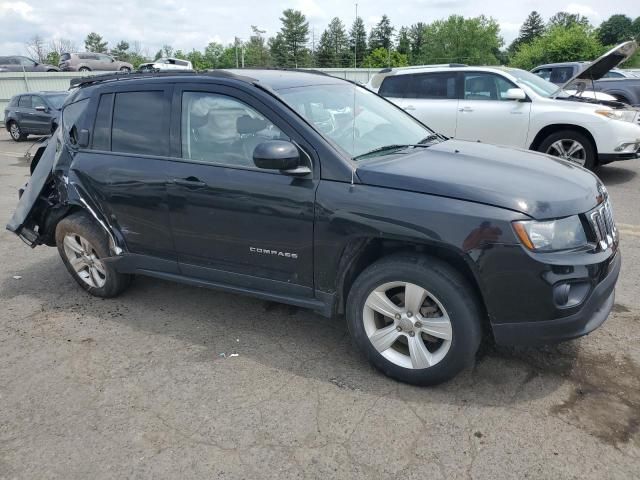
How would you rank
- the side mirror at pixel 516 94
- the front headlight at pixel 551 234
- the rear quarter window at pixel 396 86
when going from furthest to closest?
the rear quarter window at pixel 396 86 → the side mirror at pixel 516 94 → the front headlight at pixel 551 234

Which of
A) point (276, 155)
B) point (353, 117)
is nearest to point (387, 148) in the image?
point (353, 117)

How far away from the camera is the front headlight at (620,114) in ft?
24.8

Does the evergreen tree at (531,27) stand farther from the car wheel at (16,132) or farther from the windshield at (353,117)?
the windshield at (353,117)

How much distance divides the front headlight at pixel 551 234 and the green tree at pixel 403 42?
76.8 meters

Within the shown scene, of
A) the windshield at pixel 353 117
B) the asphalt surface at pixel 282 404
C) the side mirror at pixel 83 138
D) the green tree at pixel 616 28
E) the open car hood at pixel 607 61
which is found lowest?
the asphalt surface at pixel 282 404

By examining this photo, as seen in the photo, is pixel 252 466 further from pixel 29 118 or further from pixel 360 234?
pixel 29 118

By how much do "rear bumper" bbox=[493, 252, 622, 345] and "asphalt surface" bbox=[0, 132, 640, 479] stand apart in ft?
1.24

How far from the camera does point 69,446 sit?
2.70 metres

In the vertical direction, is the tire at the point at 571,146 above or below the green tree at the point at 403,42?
below

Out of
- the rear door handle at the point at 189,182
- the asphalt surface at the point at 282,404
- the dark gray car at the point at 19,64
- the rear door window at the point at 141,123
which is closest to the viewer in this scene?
the asphalt surface at the point at 282,404

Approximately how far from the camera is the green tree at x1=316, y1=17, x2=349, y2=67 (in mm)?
72088

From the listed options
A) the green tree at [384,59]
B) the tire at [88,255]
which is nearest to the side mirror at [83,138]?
the tire at [88,255]

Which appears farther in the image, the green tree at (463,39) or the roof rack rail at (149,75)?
the green tree at (463,39)

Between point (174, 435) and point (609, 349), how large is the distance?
2.71 m
